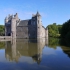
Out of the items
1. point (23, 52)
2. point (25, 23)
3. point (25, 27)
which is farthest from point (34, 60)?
point (25, 23)

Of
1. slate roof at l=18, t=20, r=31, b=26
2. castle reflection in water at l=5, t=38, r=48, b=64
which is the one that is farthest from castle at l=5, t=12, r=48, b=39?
castle reflection in water at l=5, t=38, r=48, b=64

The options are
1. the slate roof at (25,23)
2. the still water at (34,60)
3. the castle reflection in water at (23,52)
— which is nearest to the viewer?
the still water at (34,60)

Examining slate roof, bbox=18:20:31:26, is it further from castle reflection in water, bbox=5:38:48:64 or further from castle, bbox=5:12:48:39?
castle reflection in water, bbox=5:38:48:64

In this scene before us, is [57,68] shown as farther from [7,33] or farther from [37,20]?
[7,33]

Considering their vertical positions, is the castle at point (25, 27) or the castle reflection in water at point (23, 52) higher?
the castle at point (25, 27)

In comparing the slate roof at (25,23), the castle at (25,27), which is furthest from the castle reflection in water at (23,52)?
the slate roof at (25,23)

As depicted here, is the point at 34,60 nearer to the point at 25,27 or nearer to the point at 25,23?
the point at 25,27

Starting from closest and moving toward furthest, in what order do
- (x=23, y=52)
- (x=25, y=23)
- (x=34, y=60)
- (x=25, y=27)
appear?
(x=34, y=60) < (x=23, y=52) < (x=25, y=27) < (x=25, y=23)

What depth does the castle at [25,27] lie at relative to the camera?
63406 millimetres

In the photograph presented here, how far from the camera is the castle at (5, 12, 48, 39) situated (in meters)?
63.4

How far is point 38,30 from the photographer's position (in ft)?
207

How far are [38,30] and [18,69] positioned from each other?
53.5 metres

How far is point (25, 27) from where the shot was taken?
2611 inches

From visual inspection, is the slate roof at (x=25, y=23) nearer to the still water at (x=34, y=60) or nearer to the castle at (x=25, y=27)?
the castle at (x=25, y=27)
